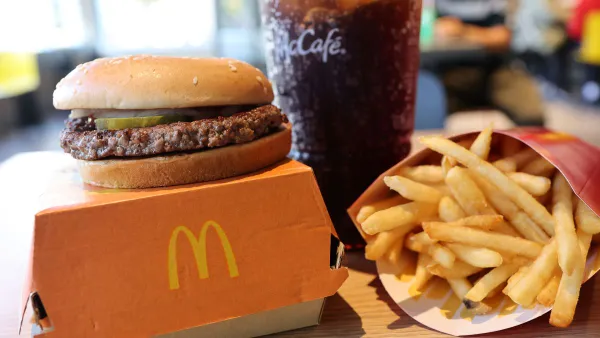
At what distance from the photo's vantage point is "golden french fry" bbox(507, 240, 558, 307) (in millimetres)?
899

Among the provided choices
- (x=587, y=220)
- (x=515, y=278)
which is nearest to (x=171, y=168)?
(x=515, y=278)

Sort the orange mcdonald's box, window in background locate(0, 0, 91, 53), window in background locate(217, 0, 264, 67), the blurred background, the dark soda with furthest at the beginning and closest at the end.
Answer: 1. window in background locate(217, 0, 264, 67)
2. window in background locate(0, 0, 91, 53)
3. the blurred background
4. the dark soda
5. the orange mcdonald's box

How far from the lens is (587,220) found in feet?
3.19

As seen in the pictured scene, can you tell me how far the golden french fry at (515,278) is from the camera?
36.8 inches

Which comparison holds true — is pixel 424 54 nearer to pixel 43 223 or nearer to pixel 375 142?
pixel 375 142

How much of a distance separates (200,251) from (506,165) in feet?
2.30

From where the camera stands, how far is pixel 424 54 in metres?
5.82

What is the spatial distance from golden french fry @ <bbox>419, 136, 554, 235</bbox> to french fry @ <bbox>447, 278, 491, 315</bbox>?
20 centimetres

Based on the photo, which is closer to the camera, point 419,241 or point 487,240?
point 487,240

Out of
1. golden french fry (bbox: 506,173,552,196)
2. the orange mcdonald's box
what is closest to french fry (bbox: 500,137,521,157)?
golden french fry (bbox: 506,173,552,196)

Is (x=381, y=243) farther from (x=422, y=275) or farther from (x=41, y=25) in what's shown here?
(x=41, y=25)

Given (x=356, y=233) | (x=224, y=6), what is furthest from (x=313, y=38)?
(x=224, y=6)

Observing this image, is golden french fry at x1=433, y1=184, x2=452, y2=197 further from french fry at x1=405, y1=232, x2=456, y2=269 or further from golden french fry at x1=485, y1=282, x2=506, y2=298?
golden french fry at x1=485, y1=282, x2=506, y2=298

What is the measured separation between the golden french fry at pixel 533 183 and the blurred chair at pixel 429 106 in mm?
2294
